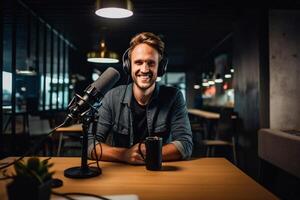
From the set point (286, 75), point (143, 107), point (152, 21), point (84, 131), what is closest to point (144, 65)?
point (143, 107)

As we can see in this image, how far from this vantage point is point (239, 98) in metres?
5.64

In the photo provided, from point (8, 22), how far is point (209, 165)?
7.55 meters

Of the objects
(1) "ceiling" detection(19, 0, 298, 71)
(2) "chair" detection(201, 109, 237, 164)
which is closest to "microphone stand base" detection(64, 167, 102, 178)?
(2) "chair" detection(201, 109, 237, 164)

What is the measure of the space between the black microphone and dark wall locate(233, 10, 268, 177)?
3.47 meters

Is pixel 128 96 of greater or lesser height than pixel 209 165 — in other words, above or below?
above

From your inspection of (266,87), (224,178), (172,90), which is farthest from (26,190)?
(266,87)

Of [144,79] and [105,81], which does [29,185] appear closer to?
[105,81]

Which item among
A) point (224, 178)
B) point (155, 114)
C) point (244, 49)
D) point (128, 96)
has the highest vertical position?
point (244, 49)

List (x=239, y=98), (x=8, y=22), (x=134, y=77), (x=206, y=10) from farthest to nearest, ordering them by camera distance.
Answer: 1. (x=8, y=22)
2. (x=206, y=10)
3. (x=239, y=98)
4. (x=134, y=77)

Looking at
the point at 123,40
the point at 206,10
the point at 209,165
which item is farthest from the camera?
the point at 123,40

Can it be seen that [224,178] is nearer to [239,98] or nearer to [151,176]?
[151,176]

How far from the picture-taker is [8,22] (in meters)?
7.46

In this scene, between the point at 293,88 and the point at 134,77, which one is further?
the point at 293,88

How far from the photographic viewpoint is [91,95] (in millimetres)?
1235
